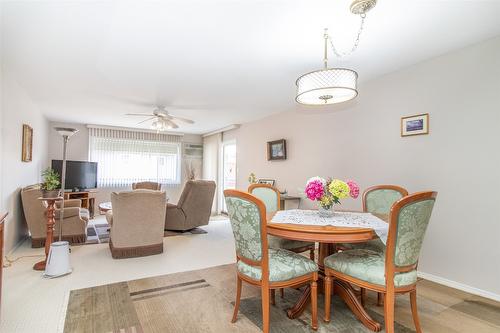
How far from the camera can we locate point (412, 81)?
9.92 ft

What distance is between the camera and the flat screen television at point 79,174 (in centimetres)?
599

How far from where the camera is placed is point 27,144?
4.18 meters

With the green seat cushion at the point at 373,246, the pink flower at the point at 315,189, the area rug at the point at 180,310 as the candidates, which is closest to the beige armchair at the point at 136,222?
the area rug at the point at 180,310

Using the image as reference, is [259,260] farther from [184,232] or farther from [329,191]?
[184,232]

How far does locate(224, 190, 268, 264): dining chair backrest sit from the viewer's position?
1.76 metres

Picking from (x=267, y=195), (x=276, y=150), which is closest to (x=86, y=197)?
(x=276, y=150)

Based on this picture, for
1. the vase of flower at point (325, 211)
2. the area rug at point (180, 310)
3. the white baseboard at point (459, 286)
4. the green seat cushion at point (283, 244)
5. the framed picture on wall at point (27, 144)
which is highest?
the framed picture on wall at point (27, 144)

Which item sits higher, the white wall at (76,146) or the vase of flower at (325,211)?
the white wall at (76,146)

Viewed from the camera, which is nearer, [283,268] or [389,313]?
[389,313]

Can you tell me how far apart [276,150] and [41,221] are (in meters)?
3.87

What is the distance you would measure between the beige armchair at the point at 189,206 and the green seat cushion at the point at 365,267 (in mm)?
3242

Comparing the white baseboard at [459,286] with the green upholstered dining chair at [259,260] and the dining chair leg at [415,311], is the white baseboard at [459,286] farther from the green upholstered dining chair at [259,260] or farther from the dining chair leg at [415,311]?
the green upholstered dining chair at [259,260]

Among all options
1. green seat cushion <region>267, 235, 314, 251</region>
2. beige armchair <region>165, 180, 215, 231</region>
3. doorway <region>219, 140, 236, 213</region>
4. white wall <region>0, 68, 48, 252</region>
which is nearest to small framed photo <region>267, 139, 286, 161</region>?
beige armchair <region>165, 180, 215, 231</region>

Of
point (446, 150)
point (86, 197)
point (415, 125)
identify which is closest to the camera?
point (446, 150)
